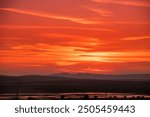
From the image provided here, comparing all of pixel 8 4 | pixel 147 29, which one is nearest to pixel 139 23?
pixel 147 29

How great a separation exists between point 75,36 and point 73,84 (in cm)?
34

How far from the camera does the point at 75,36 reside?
45.1ft

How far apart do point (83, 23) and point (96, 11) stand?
0.40ft

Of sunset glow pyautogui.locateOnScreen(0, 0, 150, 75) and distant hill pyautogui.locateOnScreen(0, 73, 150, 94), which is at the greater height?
sunset glow pyautogui.locateOnScreen(0, 0, 150, 75)

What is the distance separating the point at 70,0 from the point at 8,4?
0.43m

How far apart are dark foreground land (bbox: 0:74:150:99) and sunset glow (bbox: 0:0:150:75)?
49mm

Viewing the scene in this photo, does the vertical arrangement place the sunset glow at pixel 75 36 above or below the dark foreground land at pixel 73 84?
above

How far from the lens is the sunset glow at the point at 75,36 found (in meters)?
13.7

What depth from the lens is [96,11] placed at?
13734 millimetres

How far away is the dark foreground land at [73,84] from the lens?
45.1 ft

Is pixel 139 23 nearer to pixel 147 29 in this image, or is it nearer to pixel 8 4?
pixel 147 29

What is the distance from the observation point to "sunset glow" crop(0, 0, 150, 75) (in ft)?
45.1

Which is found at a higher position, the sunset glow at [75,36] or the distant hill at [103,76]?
the sunset glow at [75,36]

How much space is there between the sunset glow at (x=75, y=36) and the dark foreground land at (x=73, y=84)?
49 millimetres
